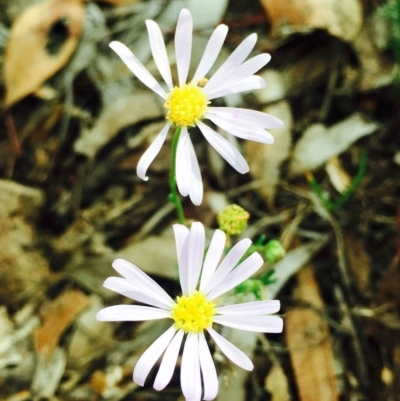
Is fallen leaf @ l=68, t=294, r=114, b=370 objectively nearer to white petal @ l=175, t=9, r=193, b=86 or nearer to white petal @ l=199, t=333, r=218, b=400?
white petal @ l=199, t=333, r=218, b=400

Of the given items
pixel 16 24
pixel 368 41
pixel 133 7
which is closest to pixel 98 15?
pixel 133 7

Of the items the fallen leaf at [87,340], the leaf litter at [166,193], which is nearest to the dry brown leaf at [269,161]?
the leaf litter at [166,193]

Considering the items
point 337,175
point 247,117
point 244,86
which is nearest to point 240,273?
point 247,117

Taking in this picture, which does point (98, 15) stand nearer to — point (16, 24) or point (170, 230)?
point (16, 24)

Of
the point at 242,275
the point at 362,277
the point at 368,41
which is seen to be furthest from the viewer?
the point at 368,41

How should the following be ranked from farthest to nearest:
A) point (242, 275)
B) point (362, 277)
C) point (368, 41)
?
point (368, 41) < point (362, 277) < point (242, 275)

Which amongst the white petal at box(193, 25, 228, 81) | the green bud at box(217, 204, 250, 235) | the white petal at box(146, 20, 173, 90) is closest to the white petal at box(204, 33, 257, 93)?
the white petal at box(193, 25, 228, 81)

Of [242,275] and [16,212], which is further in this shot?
[16,212]
